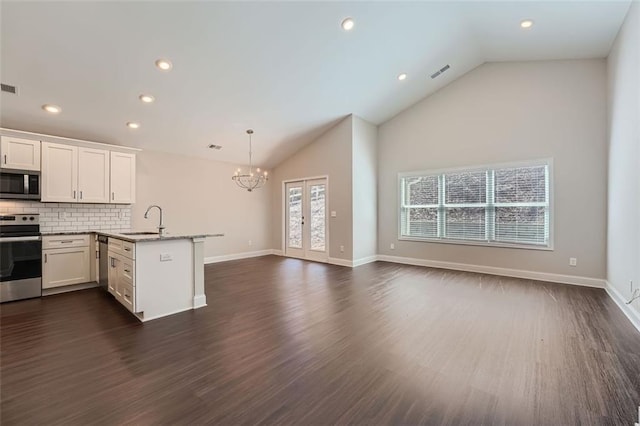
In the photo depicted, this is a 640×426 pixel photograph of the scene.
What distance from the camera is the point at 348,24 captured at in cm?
382

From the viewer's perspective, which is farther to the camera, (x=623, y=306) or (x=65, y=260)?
(x=65, y=260)

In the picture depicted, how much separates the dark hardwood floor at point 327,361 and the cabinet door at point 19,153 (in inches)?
76.5

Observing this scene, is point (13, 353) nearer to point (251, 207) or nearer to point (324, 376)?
point (324, 376)

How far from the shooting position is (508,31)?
444 cm

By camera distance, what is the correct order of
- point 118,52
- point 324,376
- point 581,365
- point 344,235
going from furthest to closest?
point 344,235
point 118,52
point 581,365
point 324,376

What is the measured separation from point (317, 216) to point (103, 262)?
14.2ft

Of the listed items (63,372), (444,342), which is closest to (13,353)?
(63,372)

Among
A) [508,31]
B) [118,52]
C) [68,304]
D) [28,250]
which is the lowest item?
[68,304]

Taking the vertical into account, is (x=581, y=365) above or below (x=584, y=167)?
below

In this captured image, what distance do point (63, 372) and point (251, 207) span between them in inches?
227

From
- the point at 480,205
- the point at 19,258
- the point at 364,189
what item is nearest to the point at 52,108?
the point at 19,258

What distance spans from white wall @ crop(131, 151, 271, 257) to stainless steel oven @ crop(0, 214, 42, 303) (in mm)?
1626

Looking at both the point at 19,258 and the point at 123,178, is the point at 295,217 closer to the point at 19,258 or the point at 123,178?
the point at 123,178

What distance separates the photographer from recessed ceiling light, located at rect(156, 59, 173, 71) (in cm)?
375
